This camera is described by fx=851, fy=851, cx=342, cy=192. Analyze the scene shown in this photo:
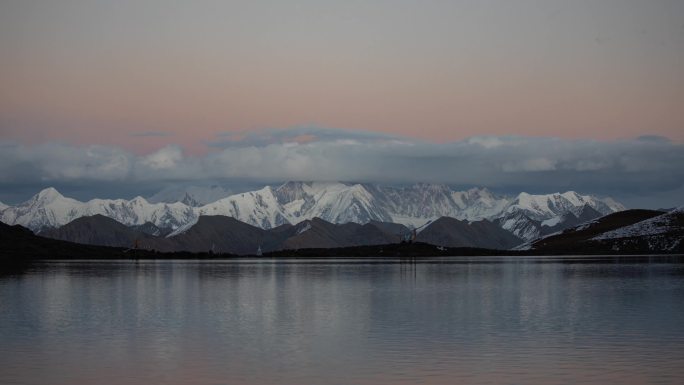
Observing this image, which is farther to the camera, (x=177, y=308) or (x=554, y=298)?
(x=554, y=298)

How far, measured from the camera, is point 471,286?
389 feet

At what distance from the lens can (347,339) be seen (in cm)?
5600

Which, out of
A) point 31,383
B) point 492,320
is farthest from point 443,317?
point 31,383

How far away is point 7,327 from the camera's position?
63781mm

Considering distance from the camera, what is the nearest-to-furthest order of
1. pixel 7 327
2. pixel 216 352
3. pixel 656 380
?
pixel 656 380 < pixel 216 352 < pixel 7 327

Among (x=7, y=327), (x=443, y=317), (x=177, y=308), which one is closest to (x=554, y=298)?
(x=443, y=317)

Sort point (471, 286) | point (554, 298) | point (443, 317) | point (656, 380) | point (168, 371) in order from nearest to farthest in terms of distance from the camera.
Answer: point (656, 380) < point (168, 371) < point (443, 317) < point (554, 298) < point (471, 286)

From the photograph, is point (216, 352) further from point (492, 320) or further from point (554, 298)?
point (554, 298)

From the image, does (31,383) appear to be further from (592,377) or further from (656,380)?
(656,380)

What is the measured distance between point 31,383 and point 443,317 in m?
37.7

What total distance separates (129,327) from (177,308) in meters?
18.2

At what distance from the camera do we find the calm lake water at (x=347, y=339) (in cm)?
4259

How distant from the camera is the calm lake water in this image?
4259cm

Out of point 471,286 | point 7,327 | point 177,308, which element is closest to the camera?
point 7,327
